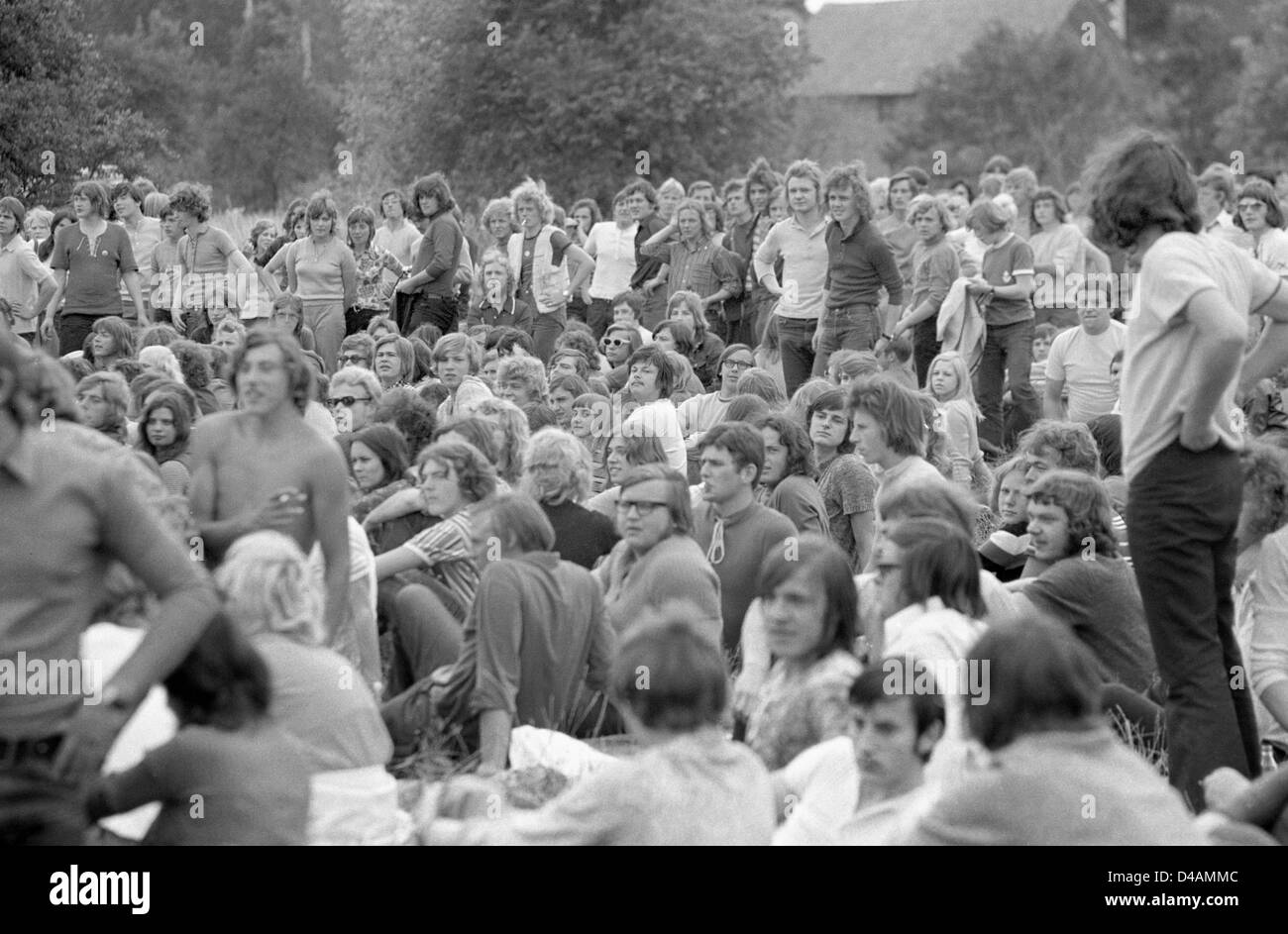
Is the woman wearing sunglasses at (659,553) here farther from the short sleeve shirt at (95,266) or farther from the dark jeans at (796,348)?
the short sleeve shirt at (95,266)

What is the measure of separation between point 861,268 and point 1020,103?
45.7 m

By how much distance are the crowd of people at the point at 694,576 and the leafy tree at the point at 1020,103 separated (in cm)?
4413

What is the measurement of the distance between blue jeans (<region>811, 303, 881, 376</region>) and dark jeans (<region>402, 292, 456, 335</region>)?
10.5 ft

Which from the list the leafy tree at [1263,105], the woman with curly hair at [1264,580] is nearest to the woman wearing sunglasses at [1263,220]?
the woman with curly hair at [1264,580]

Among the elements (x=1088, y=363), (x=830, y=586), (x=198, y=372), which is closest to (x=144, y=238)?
(x=198, y=372)

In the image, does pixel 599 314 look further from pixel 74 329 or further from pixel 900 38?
pixel 900 38

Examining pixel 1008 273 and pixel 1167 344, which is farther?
pixel 1008 273

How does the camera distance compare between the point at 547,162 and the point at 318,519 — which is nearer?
the point at 318,519

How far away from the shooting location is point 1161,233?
222 inches

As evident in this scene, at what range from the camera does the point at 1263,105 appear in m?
55.4

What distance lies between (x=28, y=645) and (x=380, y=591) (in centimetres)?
352
